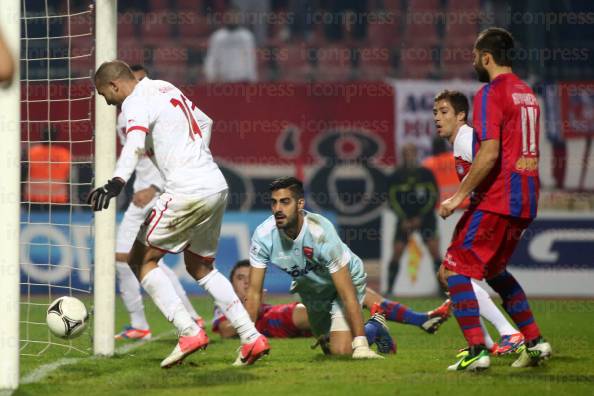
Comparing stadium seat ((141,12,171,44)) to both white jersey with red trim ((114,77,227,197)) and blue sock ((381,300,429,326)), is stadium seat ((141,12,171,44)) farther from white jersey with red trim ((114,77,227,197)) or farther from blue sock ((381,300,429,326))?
white jersey with red trim ((114,77,227,197))

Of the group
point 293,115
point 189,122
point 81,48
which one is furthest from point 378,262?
point 189,122

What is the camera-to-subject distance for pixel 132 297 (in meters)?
10.2

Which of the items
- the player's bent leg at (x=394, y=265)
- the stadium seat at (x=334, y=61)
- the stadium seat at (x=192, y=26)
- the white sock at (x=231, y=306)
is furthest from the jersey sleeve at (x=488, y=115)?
the stadium seat at (x=192, y=26)

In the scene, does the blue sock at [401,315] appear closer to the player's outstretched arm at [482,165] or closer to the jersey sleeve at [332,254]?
the jersey sleeve at [332,254]

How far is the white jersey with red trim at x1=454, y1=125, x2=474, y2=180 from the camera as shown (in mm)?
7371

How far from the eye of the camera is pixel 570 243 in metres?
14.5

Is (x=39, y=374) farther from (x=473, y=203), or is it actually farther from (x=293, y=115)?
(x=293, y=115)

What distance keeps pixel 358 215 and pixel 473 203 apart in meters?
8.15

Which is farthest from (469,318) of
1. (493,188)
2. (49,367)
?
(49,367)

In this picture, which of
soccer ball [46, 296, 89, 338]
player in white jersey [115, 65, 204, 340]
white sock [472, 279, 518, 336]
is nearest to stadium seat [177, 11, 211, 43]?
player in white jersey [115, 65, 204, 340]

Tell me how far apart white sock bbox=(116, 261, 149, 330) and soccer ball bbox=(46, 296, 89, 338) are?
2521mm

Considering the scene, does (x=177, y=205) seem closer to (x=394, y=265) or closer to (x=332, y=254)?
(x=332, y=254)

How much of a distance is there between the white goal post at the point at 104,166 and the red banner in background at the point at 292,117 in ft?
22.2

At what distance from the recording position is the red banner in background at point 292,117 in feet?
48.8
